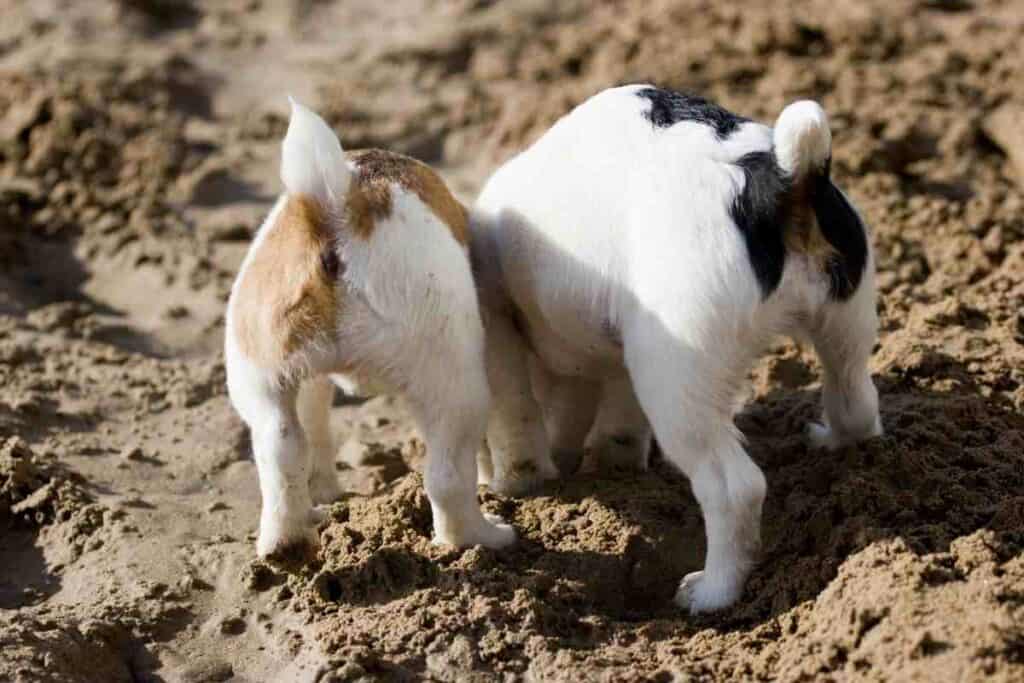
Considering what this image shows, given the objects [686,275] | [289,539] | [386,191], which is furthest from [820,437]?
[289,539]

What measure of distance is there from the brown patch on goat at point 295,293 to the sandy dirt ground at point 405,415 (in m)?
0.89

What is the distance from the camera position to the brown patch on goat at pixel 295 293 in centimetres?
485

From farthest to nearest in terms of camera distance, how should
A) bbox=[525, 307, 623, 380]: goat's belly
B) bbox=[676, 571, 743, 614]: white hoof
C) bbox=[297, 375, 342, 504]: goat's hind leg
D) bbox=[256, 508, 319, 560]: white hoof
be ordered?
bbox=[297, 375, 342, 504]: goat's hind leg < bbox=[525, 307, 623, 380]: goat's belly < bbox=[256, 508, 319, 560]: white hoof < bbox=[676, 571, 743, 614]: white hoof

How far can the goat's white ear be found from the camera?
4.81 metres

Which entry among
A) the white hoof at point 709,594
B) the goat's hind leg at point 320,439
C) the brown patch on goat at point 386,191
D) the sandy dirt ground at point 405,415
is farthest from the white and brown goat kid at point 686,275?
the goat's hind leg at point 320,439

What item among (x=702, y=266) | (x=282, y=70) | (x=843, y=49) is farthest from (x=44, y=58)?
(x=702, y=266)

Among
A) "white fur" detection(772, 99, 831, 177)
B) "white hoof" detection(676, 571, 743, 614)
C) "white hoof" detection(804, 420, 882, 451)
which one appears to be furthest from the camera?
"white hoof" detection(804, 420, 882, 451)

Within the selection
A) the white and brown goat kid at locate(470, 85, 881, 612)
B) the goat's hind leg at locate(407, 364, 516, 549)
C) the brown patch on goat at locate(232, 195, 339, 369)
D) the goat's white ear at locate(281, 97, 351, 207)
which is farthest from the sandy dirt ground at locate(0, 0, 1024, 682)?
the goat's white ear at locate(281, 97, 351, 207)

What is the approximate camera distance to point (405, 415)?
22.4 feet

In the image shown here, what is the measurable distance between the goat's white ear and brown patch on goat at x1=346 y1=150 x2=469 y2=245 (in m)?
0.11

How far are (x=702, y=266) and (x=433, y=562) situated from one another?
4.72ft

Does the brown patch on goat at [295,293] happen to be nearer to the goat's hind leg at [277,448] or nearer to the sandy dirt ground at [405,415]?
the goat's hind leg at [277,448]

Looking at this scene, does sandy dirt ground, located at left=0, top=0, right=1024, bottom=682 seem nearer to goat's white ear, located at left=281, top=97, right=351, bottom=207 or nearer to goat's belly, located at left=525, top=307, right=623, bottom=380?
goat's belly, located at left=525, top=307, right=623, bottom=380

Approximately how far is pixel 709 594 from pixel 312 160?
1.95 m
